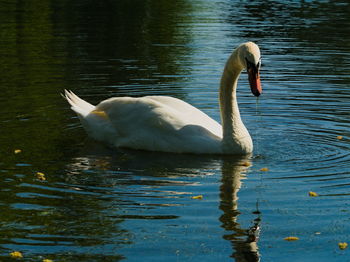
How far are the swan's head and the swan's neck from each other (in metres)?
0.34

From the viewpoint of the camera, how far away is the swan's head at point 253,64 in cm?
1145

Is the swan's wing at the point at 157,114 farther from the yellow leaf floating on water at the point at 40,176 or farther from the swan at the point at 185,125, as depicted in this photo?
the yellow leaf floating on water at the point at 40,176

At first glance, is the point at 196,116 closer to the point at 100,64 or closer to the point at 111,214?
the point at 111,214

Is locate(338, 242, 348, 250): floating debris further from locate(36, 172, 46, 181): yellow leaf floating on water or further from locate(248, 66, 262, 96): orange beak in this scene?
locate(36, 172, 46, 181): yellow leaf floating on water

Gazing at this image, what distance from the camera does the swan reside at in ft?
40.1

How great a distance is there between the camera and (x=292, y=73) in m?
20.0

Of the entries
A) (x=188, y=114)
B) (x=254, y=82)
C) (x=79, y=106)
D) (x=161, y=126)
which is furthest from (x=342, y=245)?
(x=79, y=106)

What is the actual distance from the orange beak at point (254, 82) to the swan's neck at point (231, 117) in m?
0.54

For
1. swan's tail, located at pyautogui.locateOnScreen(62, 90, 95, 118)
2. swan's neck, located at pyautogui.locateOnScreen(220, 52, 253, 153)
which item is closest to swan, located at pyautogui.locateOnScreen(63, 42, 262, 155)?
swan's neck, located at pyautogui.locateOnScreen(220, 52, 253, 153)

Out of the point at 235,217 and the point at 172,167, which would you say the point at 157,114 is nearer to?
the point at 172,167

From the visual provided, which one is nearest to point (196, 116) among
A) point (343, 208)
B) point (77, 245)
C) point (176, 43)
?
point (343, 208)

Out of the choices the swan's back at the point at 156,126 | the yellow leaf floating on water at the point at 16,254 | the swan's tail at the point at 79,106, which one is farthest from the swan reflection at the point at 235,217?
the swan's tail at the point at 79,106

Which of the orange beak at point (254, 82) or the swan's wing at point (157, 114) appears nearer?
the orange beak at point (254, 82)

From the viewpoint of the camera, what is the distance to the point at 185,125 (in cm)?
1225
